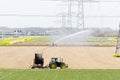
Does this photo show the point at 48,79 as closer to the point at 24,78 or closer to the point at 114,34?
the point at 24,78

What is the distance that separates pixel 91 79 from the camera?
707 inches

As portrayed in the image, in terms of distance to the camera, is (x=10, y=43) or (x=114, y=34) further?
(x=114, y=34)

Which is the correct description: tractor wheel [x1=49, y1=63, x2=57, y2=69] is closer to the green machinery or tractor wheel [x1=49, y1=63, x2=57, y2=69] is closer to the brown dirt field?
the green machinery

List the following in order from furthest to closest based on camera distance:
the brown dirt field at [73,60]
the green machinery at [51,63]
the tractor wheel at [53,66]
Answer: the brown dirt field at [73,60] → the green machinery at [51,63] → the tractor wheel at [53,66]

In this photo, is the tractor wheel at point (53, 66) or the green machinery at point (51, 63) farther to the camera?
the green machinery at point (51, 63)

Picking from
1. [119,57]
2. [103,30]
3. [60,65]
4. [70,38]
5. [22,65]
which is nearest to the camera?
[60,65]

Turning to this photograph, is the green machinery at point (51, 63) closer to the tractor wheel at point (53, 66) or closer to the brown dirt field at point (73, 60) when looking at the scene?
the tractor wheel at point (53, 66)

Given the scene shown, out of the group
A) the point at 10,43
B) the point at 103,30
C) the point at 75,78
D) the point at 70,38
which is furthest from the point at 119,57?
the point at 103,30

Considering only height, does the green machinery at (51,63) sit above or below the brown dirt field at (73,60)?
above

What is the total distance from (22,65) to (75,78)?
45.5 feet

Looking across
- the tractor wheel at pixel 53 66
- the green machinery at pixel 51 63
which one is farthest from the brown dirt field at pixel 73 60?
the tractor wheel at pixel 53 66

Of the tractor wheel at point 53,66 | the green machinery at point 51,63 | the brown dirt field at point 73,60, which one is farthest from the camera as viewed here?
the brown dirt field at point 73,60

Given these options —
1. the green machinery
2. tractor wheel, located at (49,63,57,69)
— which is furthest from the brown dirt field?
tractor wheel, located at (49,63,57,69)

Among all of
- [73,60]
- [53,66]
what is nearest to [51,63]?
[53,66]
